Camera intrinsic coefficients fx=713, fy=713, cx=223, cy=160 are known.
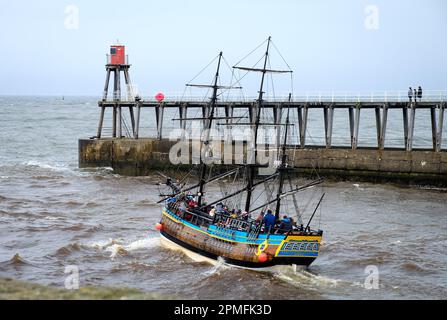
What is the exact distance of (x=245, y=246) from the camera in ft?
97.0

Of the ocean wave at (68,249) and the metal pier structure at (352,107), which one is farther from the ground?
the metal pier structure at (352,107)

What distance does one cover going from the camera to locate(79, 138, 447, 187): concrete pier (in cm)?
4731

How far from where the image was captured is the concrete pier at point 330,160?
155 feet

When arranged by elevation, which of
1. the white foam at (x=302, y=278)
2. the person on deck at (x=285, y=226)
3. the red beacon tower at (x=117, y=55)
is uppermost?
the red beacon tower at (x=117, y=55)

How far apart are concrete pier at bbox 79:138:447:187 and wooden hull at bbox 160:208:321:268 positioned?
59.7ft

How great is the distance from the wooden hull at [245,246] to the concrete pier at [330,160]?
18.2 m

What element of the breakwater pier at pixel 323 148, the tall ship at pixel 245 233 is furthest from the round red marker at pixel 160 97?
the tall ship at pixel 245 233

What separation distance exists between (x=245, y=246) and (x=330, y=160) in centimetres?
2178

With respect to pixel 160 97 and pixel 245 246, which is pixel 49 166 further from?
pixel 245 246

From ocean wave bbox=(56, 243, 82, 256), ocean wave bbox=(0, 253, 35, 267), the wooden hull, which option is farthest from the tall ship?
ocean wave bbox=(0, 253, 35, 267)

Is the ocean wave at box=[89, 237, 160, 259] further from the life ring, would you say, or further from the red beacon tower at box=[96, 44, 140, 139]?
the red beacon tower at box=[96, 44, 140, 139]

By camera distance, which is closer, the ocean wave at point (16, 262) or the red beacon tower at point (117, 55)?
the ocean wave at point (16, 262)

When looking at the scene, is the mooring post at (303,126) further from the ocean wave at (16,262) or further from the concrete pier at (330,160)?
the ocean wave at (16,262)
